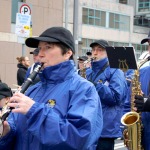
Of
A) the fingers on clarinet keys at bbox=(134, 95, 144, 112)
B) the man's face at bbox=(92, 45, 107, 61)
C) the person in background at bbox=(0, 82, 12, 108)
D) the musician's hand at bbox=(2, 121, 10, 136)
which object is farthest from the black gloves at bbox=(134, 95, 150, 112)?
the man's face at bbox=(92, 45, 107, 61)

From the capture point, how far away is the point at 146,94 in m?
4.05

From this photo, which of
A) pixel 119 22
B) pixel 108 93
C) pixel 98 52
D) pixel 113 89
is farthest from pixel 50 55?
pixel 119 22

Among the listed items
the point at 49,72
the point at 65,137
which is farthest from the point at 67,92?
the point at 65,137

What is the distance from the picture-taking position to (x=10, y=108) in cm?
274

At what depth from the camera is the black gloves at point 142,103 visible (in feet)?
12.4

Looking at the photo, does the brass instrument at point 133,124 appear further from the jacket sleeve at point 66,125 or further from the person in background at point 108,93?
the jacket sleeve at point 66,125

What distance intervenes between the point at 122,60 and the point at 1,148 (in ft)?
5.79

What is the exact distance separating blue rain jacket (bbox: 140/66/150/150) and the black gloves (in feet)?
0.52

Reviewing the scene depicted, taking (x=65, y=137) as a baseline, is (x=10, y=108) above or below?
above

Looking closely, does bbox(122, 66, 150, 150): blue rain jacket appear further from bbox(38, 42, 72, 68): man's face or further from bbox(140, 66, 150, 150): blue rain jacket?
bbox(38, 42, 72, 68): man's face

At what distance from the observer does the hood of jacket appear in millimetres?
2926

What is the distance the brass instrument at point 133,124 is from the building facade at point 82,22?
6668 mm

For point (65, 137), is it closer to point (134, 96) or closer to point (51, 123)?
point (51, 123)

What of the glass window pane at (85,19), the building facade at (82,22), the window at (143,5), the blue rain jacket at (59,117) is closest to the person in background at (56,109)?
the blue rain jacket at (59,117)
